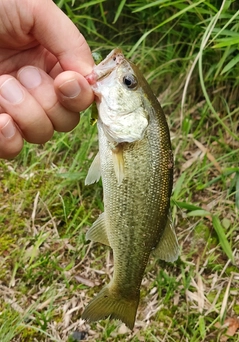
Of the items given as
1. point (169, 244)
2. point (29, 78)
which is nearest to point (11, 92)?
point (29, 78)

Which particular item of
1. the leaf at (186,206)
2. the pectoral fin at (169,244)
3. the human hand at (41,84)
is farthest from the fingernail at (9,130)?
the leaf at (186,206)

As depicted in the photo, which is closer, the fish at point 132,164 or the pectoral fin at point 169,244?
the fish at point 132,164

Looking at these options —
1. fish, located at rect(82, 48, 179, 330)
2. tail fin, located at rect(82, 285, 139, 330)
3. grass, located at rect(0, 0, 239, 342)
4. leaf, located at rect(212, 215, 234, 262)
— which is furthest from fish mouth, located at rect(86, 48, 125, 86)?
leaf, located at rect(212, 215, 234, 262)

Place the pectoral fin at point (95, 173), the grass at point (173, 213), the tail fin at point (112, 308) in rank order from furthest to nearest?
the grass at point (173, 213) → the tail fin at point (112, 308) → the pectoral fin at point (95, 173)

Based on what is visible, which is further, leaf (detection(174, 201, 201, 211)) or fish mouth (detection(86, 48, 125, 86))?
leaf (detection(174, 201, 201, 211))

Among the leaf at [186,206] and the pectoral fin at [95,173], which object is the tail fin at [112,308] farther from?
the leaf at [186,206]

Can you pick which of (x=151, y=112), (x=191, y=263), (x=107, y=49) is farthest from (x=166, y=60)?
(x=151, y=112)

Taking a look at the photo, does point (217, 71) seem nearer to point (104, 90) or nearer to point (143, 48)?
point (143, 48)

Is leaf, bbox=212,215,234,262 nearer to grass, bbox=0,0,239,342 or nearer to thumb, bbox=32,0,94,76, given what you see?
grass, bbox=0,0,239,342
